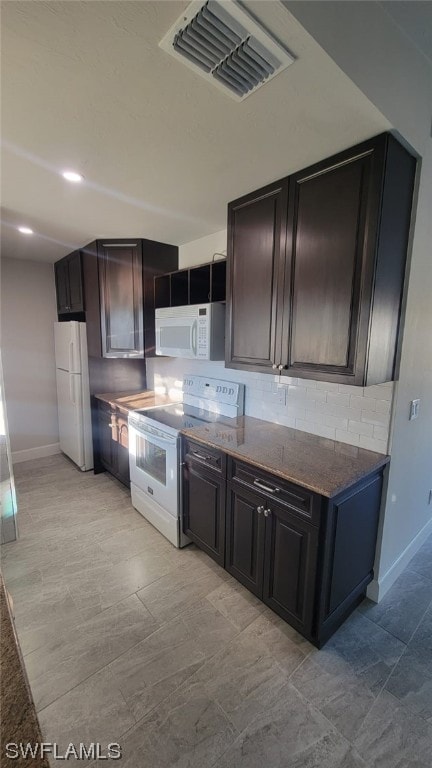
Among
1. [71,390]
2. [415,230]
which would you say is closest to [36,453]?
[71,390]

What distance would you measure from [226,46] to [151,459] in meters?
2.40

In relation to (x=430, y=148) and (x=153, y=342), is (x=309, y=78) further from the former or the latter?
(x=153, y=342)

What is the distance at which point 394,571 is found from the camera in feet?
Answer: 6.86

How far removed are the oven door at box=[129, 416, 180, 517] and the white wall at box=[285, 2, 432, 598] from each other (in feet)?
4.52

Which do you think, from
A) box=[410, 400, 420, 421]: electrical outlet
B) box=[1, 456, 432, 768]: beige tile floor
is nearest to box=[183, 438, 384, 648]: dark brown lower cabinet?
box=[1, 456, 432, 768]: beige tile floor

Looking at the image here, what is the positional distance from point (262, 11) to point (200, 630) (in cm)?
256

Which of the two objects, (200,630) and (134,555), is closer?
(200,630)

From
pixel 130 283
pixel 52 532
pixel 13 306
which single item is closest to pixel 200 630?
pixel 52 532

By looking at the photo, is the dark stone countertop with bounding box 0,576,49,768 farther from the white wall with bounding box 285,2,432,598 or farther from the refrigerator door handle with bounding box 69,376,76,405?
the refrigerator door handle with bounding box 69,376,76,405

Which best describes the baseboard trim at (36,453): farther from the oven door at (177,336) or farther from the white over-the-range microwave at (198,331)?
the white over-the-range microwave at (198,331)

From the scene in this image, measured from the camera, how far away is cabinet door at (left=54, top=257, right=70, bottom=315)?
12.5ft

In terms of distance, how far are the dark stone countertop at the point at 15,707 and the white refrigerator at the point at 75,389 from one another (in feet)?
9.84

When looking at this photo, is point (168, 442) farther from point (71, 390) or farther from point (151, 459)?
point (71, 390)

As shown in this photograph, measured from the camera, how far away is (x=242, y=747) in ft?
4.15
